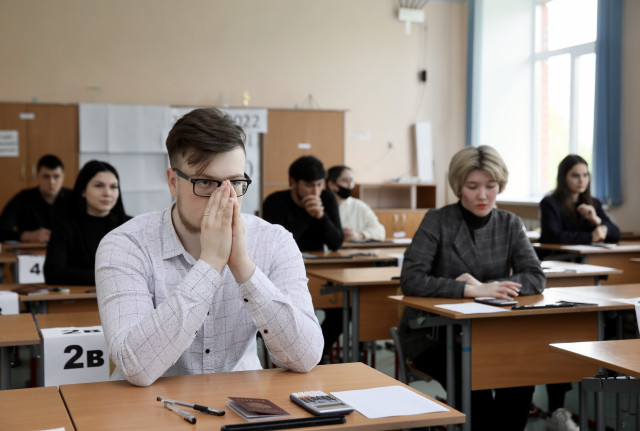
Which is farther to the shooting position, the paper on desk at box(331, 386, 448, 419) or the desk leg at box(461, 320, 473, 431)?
the desk leg at box(461, 320, 473, 431)

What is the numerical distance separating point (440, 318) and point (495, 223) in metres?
0.68

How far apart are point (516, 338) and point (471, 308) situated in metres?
0.26

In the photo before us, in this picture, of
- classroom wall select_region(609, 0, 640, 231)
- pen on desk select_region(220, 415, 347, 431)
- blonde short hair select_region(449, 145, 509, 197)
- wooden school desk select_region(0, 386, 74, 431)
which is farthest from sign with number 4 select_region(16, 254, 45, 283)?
classroom wall select_region(609, 0, 640, 231)

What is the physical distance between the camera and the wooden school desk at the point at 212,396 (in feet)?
4.92

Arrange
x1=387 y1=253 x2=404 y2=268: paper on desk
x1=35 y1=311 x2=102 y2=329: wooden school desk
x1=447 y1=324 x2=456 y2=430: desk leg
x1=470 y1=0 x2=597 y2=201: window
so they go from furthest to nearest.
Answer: x1=470 y1=0 x2=597 y2=201: window → x1=387 y1=253 x2=404 y2=268: paper on desk → x1=447 y1=324 x2=456 y2=430: desk leg → x1=35 y1=311 x2=102 y2=329: wooden school desk

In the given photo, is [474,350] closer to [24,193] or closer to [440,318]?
[440,318]

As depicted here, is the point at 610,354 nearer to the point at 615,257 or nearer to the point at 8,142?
the point at 615,257

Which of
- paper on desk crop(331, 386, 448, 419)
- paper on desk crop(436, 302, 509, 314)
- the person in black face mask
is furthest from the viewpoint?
the person in black face mask

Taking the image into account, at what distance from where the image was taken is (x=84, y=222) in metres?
4.14

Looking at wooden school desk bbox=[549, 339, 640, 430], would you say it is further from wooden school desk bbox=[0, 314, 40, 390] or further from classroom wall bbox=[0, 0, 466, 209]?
classroom wall bbox=[0, 0, 466, 209]

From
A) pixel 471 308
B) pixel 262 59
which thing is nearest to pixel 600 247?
pixel 471 308

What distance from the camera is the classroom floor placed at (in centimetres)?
399

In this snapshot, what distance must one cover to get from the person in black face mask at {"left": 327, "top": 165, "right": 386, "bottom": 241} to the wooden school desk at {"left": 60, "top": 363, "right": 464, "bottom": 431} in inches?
196

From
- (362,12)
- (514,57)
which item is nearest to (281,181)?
(362,12)
